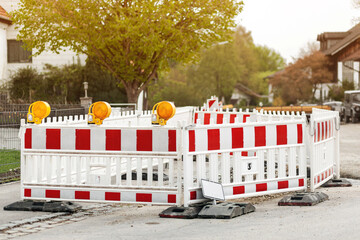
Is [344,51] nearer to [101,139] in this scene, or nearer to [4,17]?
[4,17]

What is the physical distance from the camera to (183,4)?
32656 millimetres

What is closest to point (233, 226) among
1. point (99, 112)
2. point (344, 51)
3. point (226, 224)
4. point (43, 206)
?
point (226, 224)

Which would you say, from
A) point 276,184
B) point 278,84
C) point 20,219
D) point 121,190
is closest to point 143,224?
point 121,190

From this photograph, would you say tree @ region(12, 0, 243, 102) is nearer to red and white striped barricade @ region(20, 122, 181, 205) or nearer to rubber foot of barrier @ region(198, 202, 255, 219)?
red and white striped barricade @ region(20, 122, 181, 205)

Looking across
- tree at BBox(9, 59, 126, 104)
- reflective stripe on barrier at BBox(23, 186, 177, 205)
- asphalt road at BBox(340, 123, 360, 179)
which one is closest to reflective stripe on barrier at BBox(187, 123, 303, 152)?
reflective stripe on barrier at BBox(23, 186, 177, 205)

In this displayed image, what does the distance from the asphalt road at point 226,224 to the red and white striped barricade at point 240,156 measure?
15.2 inches

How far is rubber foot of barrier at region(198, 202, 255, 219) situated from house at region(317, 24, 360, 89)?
5528cm

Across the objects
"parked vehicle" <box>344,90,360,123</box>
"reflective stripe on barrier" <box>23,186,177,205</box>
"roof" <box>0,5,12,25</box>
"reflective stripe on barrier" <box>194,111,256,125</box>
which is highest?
"roof" <box>0,5,12,25</box>

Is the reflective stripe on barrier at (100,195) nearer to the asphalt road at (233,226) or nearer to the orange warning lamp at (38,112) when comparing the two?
the asphalt road at (233,226)

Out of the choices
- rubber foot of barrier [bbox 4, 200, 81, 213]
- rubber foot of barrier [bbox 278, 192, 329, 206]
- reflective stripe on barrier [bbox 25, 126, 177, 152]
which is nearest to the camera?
reflective stripe on barrier [bbox 25, 126, 177, 152]

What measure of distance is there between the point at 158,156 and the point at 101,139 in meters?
0.84

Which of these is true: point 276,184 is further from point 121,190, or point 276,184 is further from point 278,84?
point 278,84

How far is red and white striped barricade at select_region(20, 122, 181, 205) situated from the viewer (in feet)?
28.9

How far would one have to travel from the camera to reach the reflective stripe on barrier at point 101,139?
8781 mm
